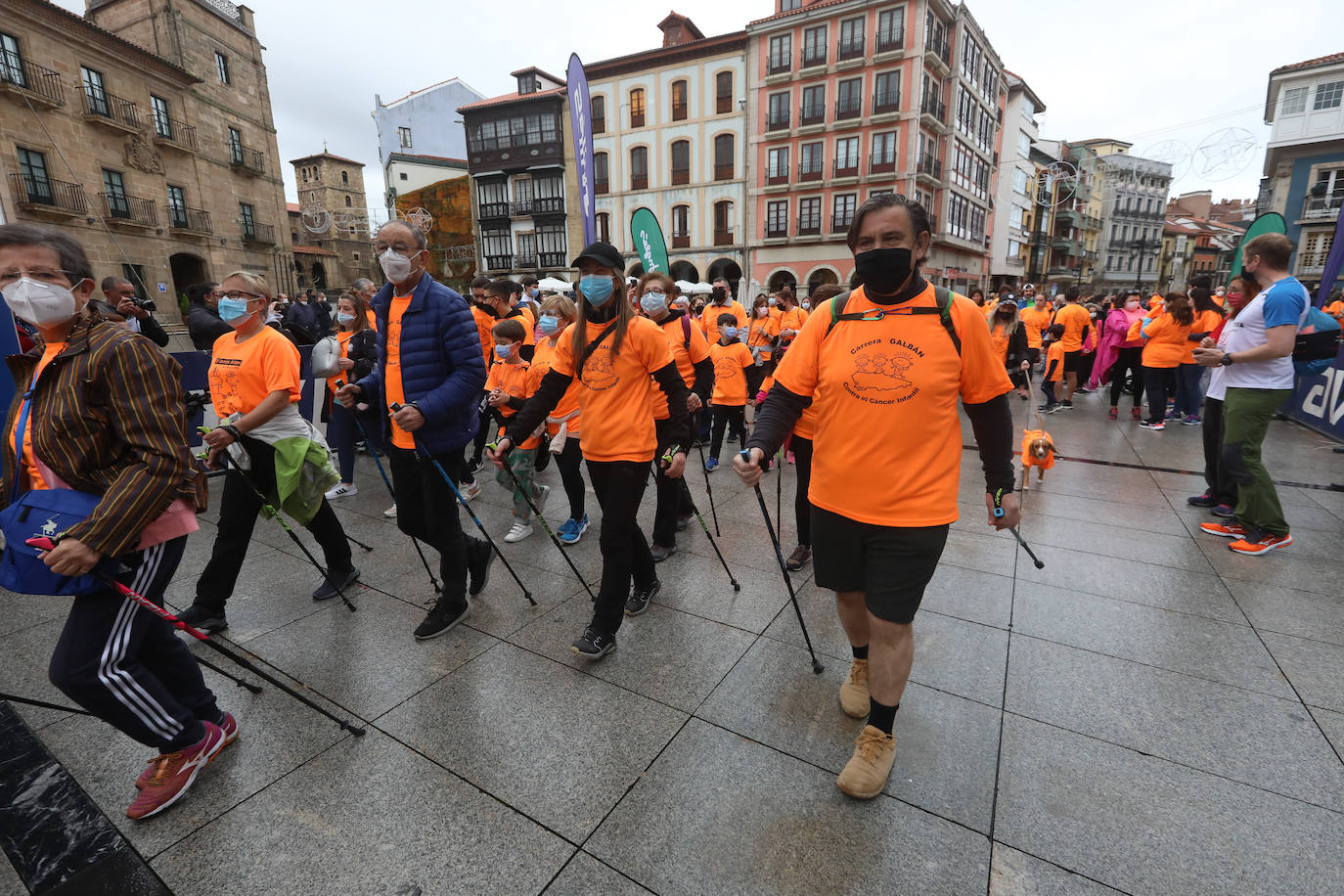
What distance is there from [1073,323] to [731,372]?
23.8 ft

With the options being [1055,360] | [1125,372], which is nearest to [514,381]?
[1055,360]

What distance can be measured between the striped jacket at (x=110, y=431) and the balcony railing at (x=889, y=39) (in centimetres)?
3327

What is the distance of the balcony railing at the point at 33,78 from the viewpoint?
18.0 metres

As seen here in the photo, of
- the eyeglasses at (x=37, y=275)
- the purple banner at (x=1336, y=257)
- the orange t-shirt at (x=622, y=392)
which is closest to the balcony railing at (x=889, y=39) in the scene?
the purple banner at (x=1336, y=257)

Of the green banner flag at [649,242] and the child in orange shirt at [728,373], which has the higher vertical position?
the green banner flag at [649,242]

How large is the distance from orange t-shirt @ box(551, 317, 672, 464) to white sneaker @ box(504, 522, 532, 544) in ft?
6.44

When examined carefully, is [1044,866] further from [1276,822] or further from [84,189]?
[84,189]

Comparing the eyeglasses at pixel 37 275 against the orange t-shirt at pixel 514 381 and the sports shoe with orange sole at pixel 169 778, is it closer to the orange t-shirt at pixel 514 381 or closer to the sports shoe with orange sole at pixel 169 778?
the sports shoe with orange sole at pixel 169 778

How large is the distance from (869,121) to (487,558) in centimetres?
3096

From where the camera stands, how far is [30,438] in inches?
77.7

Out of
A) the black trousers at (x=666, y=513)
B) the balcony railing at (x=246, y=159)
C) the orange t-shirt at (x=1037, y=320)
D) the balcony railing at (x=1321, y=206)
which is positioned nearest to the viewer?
the black trousers at (x=666, y=513)

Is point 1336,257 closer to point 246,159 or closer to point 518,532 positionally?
point 518,532

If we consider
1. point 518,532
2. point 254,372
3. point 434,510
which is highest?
point 254,372

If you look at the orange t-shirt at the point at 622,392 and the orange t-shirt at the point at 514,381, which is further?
the orange t-shirt at the point at 514,381
